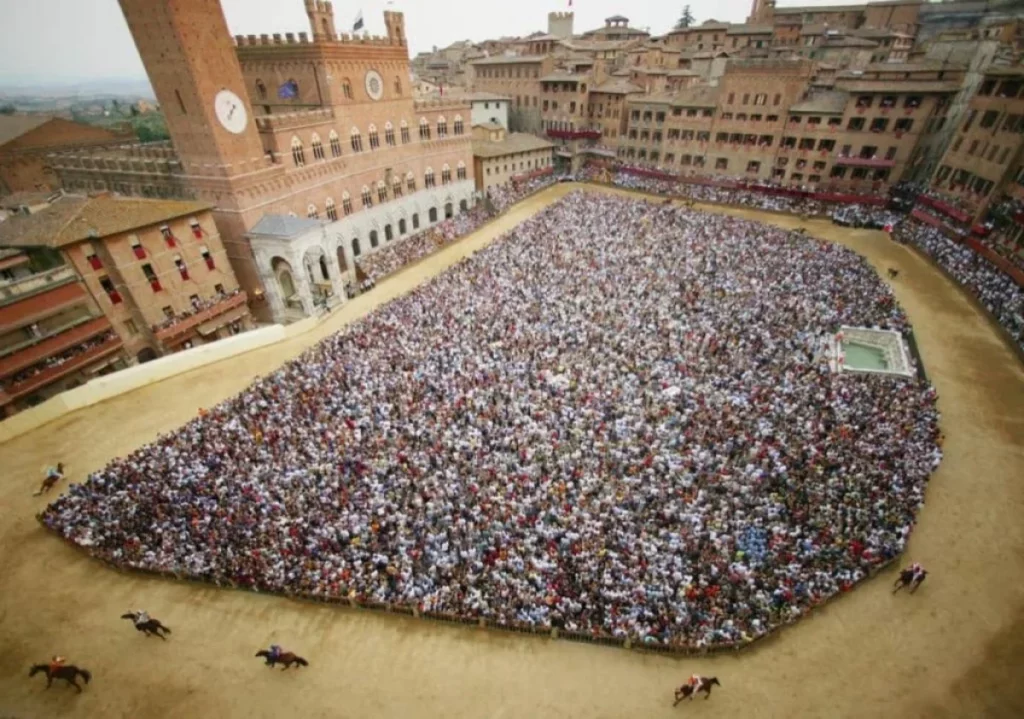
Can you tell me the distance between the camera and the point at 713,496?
57.5 ft

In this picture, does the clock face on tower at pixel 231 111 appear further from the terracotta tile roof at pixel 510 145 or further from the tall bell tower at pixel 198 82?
the terracotta tile roof at pixel 510 145

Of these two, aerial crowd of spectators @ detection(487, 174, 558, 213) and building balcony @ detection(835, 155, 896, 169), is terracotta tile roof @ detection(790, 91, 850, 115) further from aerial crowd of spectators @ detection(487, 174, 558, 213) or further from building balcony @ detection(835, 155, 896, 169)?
aerial crowd of spectators @ detection(487, 174, 558, 213)

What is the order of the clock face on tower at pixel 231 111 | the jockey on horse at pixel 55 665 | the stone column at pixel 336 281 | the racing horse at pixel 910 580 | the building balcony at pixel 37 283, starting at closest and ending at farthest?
the jockey on horse at pixel 55 665 → the racing horse at pixel 910 580 → the building balcony at pixel 37 283 → the clock face on tower at pixel 231 111 → the stone column at pixel 336 281

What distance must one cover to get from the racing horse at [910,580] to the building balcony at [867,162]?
142 ft

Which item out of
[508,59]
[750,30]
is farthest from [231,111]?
[750,30]

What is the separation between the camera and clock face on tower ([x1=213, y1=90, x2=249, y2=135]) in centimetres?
2938

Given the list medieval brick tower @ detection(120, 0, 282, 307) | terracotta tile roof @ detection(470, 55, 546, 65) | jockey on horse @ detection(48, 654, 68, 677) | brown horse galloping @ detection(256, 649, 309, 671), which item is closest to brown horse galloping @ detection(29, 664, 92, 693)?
jockey on horse @ detection(48, 654, 68, 677)

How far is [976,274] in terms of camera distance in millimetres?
31672

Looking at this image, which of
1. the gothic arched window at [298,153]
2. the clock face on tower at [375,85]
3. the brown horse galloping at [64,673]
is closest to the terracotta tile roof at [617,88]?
the clock face on tower at [375,85]

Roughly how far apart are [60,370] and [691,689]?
32.5 metres

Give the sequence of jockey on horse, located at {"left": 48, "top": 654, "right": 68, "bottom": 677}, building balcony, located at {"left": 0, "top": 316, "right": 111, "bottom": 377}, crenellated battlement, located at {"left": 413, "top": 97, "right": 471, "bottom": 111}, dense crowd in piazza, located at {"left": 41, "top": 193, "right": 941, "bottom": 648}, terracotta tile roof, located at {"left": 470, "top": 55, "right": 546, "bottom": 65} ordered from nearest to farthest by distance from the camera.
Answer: jockey on horse, located at {"left": 48, "top": 654, "right": 68, "bottom": 677}, dense crowd in piazza, located at {"left": 41, "top": 193, "right": 941, "bottom": 648}, building balcony, located at {"left": 0, "top": 316, "right": 111, "bottom": 377}, crenellated battlement, located at {"left": 413, "top": 97, "right": 471, "bottom": 111}, terracotta tile roof, located at {"left": 470, "top": 55, "right": 546, "bottom": 65}

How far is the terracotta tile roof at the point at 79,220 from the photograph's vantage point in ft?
79.3

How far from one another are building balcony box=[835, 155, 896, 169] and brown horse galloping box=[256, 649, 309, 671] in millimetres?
56900

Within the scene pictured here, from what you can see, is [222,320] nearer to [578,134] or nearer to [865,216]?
[578,134]
